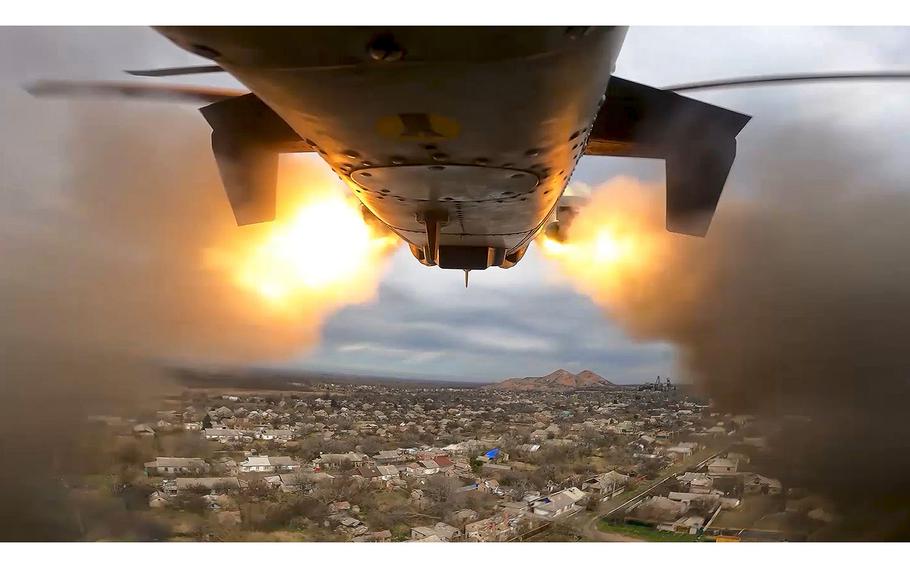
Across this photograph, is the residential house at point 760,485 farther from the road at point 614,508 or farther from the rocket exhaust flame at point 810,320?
the road at point 614,508

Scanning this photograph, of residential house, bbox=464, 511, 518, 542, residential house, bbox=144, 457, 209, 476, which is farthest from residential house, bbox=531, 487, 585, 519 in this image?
residential house, bbox=144, 457, 209, 476

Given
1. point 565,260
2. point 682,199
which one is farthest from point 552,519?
point 682,199

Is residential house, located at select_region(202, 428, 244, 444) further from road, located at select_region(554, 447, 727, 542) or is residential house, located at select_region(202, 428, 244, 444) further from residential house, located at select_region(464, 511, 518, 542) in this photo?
road, located at select_region(554, 447, 727, 542)

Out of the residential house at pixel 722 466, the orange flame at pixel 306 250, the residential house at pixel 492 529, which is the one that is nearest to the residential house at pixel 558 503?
the residential house at pixel 492 529

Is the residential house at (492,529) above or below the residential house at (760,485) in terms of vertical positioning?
below

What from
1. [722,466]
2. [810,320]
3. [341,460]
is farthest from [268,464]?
[810,320]

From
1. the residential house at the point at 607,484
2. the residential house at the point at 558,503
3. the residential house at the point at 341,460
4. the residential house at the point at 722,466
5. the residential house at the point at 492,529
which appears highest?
the residential house at the point at 722,466

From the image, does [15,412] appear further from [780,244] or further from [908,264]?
A: [908,264]
